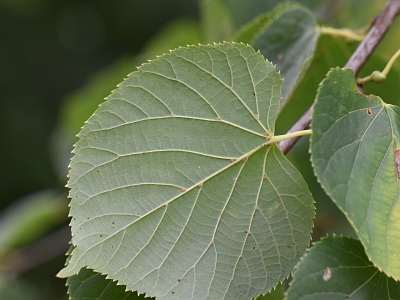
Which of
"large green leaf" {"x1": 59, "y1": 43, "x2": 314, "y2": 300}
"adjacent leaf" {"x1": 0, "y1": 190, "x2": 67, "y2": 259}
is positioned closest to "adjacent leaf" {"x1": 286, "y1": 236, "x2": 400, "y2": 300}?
"large green leaf" {"x1": 59, "y1": 43, "x2": 314, "y2": 300}

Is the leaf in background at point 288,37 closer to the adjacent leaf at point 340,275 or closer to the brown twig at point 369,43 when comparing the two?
the brown twig at point 369,43

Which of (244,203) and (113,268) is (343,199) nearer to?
(244,203)

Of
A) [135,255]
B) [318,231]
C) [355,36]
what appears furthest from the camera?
[318,231]

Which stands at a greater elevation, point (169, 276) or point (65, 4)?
point (65, 4)

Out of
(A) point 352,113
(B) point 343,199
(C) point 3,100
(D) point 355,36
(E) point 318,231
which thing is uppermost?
(C) point 3,100

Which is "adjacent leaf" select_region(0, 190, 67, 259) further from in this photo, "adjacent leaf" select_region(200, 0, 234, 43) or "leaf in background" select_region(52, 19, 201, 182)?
"adjacent leaf" select_region(200, 0, 234, 43)

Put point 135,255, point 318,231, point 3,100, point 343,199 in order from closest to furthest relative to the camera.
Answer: point 343,199
point 135,255
point 318,231
point 3,100

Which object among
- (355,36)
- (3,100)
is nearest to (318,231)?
(355,36)
